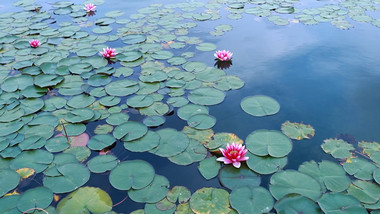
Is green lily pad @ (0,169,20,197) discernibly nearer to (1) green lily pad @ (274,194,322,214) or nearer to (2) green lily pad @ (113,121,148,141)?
(2) green lily pad @ (113,121,148,141)

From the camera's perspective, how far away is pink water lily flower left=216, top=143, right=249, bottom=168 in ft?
8.43

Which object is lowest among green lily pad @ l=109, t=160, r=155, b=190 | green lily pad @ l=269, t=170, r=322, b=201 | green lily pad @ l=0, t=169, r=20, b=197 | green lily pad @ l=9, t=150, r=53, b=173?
green lily pad @ l=0, t=169, r=20, b=197

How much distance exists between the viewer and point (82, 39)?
5.09 metres

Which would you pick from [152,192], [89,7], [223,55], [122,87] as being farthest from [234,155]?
[89,7]

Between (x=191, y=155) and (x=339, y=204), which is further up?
(x=339, y=204)

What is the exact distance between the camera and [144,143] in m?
2.89

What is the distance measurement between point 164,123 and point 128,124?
41cm

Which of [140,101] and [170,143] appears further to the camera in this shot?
[140,101]

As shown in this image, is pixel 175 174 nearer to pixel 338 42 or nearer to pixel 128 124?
pixel 128 124

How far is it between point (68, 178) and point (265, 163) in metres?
1.84

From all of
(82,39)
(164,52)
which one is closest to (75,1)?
(82,39)

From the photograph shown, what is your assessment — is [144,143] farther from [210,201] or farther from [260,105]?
[260,105]

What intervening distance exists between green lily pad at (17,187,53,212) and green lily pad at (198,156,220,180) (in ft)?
4.42

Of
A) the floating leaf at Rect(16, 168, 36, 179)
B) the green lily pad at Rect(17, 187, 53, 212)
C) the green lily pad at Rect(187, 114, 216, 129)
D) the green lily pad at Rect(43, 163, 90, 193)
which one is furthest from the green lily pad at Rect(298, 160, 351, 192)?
the floating leaf at Rect(16, 168, 36, 179)
